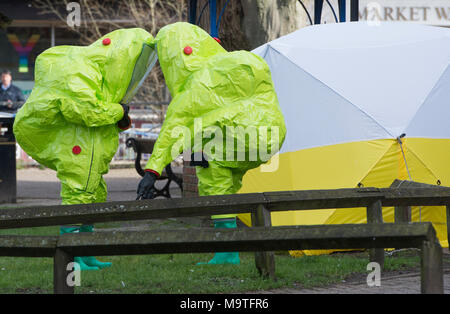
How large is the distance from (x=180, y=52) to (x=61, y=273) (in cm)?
336

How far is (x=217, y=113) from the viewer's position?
617 cm

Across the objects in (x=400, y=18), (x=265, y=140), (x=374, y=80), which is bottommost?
(x=265, y=140)

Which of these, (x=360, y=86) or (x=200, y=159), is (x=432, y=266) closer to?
(x=200, y=159)

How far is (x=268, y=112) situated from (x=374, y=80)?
178 cm

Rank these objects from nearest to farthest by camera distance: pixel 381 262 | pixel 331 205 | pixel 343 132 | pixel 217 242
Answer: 1. pixel 217 242
2. pixel 331 205
3. pixel 381 262
4. pixel 343 132

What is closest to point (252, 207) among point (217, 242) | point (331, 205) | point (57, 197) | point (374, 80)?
point (331, 205)

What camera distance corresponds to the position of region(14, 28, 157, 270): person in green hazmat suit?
635 centimetres

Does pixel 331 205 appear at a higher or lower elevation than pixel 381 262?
higher

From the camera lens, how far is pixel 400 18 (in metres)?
17.5

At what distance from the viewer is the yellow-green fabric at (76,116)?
637 centimetres

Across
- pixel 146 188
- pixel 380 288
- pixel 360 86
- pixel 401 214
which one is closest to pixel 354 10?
pixel 360 86

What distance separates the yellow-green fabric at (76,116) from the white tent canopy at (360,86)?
1720mm

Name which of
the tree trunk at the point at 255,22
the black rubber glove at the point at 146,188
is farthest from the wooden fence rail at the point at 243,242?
the tree trunk at the point at 255,22

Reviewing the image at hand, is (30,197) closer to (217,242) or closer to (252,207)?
(252,207)
